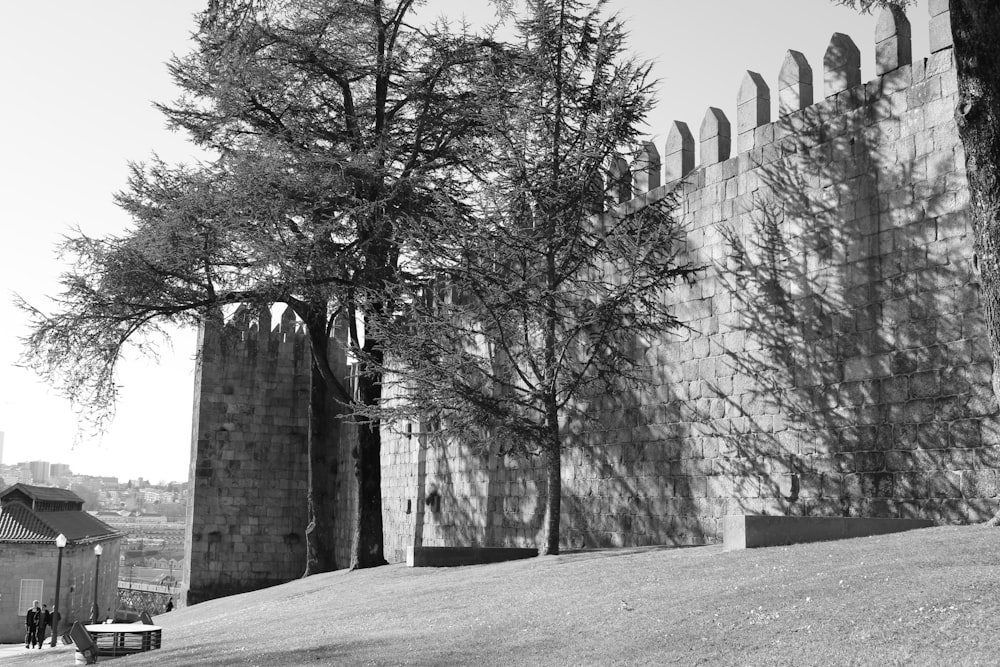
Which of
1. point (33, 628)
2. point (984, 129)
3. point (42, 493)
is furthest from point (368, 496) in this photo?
point (42, 493)

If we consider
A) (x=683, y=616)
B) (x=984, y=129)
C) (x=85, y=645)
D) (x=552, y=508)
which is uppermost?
(x=984, y=129)

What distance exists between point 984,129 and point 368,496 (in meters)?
13.7

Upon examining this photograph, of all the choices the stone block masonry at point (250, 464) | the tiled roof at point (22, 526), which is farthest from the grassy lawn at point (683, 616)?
the tiled roof at point (22, 526)

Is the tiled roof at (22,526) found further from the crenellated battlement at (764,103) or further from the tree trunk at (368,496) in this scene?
the crenellated battlement at (764,103)

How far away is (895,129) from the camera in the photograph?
479 inches

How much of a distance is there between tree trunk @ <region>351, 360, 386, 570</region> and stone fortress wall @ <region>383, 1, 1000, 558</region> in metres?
4.31

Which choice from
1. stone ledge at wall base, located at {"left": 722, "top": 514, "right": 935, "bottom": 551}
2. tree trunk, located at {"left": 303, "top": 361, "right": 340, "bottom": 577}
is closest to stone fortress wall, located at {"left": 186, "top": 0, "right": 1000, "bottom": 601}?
stone ledge at wall base, located at {"left": 722, "top": 514, "right": 935, "bottom": 551}

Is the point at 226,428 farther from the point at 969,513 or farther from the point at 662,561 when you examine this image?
the point at 969,513

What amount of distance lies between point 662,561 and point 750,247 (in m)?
4.83

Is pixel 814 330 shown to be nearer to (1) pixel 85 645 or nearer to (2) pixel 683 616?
(2) pixel 683 616

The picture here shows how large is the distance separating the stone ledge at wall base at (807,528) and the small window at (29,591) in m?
37.5

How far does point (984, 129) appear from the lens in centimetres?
892

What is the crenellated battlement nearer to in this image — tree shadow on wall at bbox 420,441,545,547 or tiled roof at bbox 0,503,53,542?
tree shadow on wall at bbox 420,441,545,547

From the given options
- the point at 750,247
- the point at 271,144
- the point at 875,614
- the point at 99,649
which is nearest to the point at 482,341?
the point at 271,144
